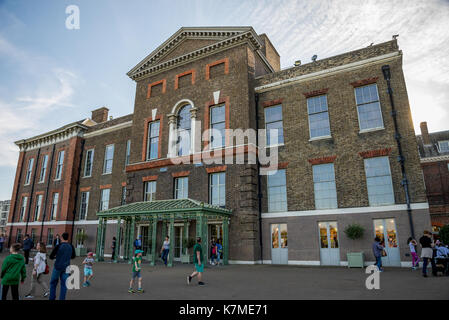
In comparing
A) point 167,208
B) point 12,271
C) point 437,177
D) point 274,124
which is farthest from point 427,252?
point 437,177

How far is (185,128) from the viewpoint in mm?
21391

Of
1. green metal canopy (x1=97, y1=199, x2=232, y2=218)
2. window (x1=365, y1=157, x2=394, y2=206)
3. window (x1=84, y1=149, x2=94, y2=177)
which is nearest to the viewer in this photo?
window (x1=365, y1=157, x2=394, y2=206)

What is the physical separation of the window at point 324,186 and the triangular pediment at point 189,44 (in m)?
10.1

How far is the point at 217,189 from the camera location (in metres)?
18.9

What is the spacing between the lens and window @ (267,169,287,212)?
699 inches

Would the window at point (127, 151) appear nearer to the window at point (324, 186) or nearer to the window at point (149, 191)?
the window at point (149, 191)

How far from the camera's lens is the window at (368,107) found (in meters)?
16.4

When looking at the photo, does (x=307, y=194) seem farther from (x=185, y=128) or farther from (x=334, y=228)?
(x=185, y=128)

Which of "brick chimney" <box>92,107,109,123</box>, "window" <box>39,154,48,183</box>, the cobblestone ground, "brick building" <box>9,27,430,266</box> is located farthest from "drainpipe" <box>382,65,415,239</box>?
"window" <box>39,154,48,183</box>

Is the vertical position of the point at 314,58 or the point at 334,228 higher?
the point at 314,58

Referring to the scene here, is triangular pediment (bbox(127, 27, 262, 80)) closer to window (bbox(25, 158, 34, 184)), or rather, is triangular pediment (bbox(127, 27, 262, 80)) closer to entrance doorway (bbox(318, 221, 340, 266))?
entrance doorway (bbox(318, 221, 340, 266))

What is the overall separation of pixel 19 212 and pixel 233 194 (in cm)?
2909

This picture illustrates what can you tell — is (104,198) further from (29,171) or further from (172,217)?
(29,171)
